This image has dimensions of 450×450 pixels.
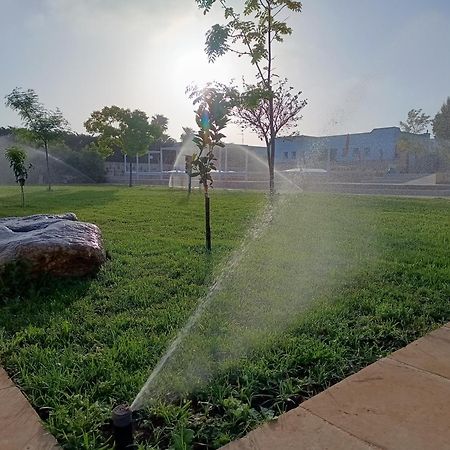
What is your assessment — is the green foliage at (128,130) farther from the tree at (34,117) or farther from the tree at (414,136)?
the tree at (414,136)

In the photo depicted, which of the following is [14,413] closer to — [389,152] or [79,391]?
[79,391]

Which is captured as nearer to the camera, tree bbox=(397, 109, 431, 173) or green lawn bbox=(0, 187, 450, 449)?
green lawn bbox=(0, 187, 450, 449)

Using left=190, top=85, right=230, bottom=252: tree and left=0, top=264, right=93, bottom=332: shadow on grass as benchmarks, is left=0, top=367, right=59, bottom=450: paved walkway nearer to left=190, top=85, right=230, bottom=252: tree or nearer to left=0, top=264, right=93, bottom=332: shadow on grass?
left=0, top=264, right=93, bottom=332: shadow on grass

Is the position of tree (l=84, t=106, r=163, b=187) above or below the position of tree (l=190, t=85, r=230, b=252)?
above

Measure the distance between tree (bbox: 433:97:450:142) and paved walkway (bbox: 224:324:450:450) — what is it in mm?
43704

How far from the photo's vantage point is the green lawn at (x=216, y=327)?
207cm

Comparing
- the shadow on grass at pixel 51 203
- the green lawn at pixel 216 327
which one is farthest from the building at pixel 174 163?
the green lawn at pixel 216 327

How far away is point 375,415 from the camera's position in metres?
1.93

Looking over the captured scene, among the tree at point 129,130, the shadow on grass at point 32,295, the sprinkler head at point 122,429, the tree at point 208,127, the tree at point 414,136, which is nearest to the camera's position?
the sprinkler head at point 122,429

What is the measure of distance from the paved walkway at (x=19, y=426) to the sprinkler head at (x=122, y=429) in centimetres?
31

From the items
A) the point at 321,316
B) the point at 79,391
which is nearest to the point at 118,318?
the point at 79,391

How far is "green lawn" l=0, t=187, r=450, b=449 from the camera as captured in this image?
2066 millimetres

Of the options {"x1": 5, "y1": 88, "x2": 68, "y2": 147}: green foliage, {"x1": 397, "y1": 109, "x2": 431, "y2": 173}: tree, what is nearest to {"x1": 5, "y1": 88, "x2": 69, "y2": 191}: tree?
{"x1": 5, "y1": 88, "x2": 68, "y2": 147}: green foliage

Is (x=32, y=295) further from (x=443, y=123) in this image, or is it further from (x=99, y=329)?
(x=443, y=123)
